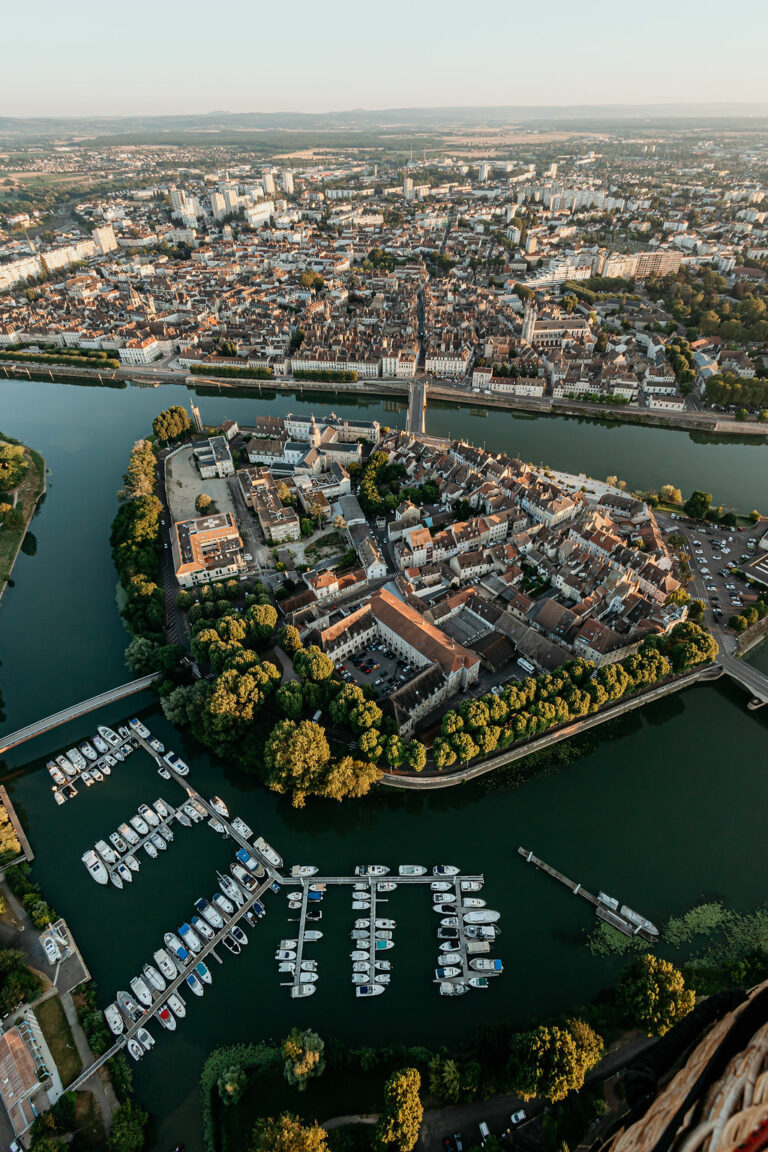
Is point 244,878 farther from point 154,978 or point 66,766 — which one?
point 66,766

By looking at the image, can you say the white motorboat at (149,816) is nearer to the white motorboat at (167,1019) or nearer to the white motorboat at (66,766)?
the white motorboat at (66,766)

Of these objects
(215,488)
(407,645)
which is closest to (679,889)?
(407,645)

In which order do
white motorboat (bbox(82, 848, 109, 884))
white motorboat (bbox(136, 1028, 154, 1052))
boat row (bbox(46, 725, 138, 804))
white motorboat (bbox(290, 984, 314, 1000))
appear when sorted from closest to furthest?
1. white motorboat (bbox(136, 1028, 154, 1052))
2. white motorboat (bbox(290, 984, 314, 1000))
3. white motorboat (bbox(82, 848, 109, 884))
4. boat row (bbox(46, 725, 138, 804))

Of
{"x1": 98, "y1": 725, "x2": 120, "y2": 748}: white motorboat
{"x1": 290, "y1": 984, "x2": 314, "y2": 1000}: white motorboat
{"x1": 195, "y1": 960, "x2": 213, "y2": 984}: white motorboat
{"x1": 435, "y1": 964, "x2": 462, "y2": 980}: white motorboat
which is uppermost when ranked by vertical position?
{"x1": 98, "y1": 725, "x2": 120, "y2": 748}: white motorboat

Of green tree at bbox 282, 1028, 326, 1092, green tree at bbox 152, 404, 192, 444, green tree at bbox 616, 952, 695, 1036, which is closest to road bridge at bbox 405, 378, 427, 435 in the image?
green tree at bbox 152, 404, 192, 444

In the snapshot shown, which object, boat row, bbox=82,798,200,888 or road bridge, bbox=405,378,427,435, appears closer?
boat row, bbox=82,798,200,888

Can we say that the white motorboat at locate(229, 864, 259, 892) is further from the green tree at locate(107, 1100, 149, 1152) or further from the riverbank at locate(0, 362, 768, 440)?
the riverbank at locate(0, 362, 768, 440)

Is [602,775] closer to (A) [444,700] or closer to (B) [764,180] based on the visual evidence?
(A) [444,700]
